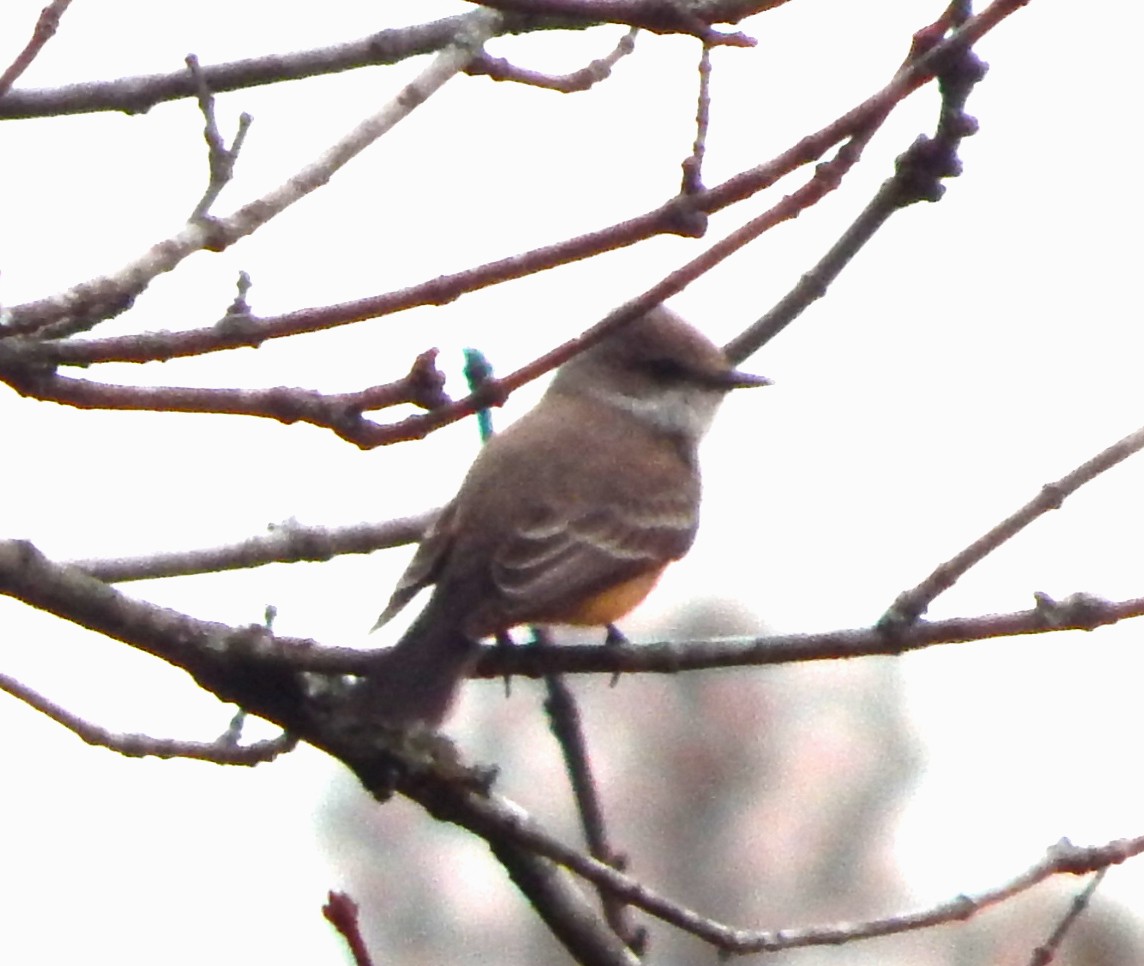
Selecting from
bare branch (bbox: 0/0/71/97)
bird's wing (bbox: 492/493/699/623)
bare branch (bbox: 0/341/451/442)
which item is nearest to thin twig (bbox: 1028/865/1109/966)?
bare branch (bbox: 0/341/451/442)

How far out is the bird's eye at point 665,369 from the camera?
6.99 meters

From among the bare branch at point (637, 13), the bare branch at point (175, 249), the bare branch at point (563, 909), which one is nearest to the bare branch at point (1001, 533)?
the bare branch at point (563, 909)

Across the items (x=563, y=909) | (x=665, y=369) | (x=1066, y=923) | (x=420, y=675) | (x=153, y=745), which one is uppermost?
(x=665, y=369)

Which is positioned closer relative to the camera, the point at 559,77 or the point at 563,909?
the point at 563,909

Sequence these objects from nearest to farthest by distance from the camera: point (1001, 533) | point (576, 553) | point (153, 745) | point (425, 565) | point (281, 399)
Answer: point (281, 399) < point (1001, 533) < point (153, 745) < point (425, 565) < point (576, 553)

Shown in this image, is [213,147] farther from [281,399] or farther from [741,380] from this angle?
[741,380]

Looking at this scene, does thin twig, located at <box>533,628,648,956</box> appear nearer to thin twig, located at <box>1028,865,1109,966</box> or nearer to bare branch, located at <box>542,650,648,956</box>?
bare branch, located at <box>542,650,648,956</box>

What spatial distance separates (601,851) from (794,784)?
815 inches

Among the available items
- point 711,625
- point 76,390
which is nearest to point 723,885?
point 711,625

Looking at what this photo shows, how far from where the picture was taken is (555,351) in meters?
2.73

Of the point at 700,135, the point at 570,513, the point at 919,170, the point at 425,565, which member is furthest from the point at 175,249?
the point at 570,513

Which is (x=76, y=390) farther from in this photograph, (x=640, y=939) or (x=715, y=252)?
(x=640, y=939)

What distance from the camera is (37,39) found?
10.3 feet

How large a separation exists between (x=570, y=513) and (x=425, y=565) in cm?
56
